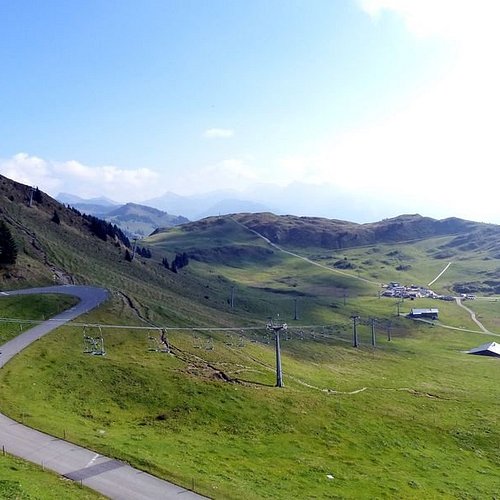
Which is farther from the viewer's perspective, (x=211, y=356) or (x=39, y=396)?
(x=211, y=356)

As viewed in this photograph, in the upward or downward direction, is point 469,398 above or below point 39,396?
below

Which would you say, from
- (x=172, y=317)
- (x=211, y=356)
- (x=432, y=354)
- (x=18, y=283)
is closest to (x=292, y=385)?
(x=211, y=356)

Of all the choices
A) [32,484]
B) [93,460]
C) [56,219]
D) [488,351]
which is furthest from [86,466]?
[488,351]

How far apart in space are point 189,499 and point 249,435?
18.8 metres

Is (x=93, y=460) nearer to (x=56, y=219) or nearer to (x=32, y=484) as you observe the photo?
(x=32, y=484)

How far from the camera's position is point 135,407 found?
184ft

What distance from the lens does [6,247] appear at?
97750 millimetres

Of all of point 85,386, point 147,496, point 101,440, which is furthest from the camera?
point 85,386

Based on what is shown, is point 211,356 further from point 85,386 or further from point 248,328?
point 248,328

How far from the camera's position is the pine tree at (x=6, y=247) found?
94750mm

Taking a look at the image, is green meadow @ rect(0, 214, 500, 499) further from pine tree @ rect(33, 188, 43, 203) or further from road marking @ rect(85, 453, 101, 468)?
pine tree @ rect(33, 188, 43, 203)

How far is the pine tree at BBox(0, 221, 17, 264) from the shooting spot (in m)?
94.8

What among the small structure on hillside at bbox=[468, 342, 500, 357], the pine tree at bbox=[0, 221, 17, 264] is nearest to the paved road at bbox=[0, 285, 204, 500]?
the pine tree at bbox=[0, 221, 17, 264]

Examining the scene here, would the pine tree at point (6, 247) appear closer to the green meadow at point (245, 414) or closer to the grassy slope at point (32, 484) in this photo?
the green meadow at point (245, 414)
